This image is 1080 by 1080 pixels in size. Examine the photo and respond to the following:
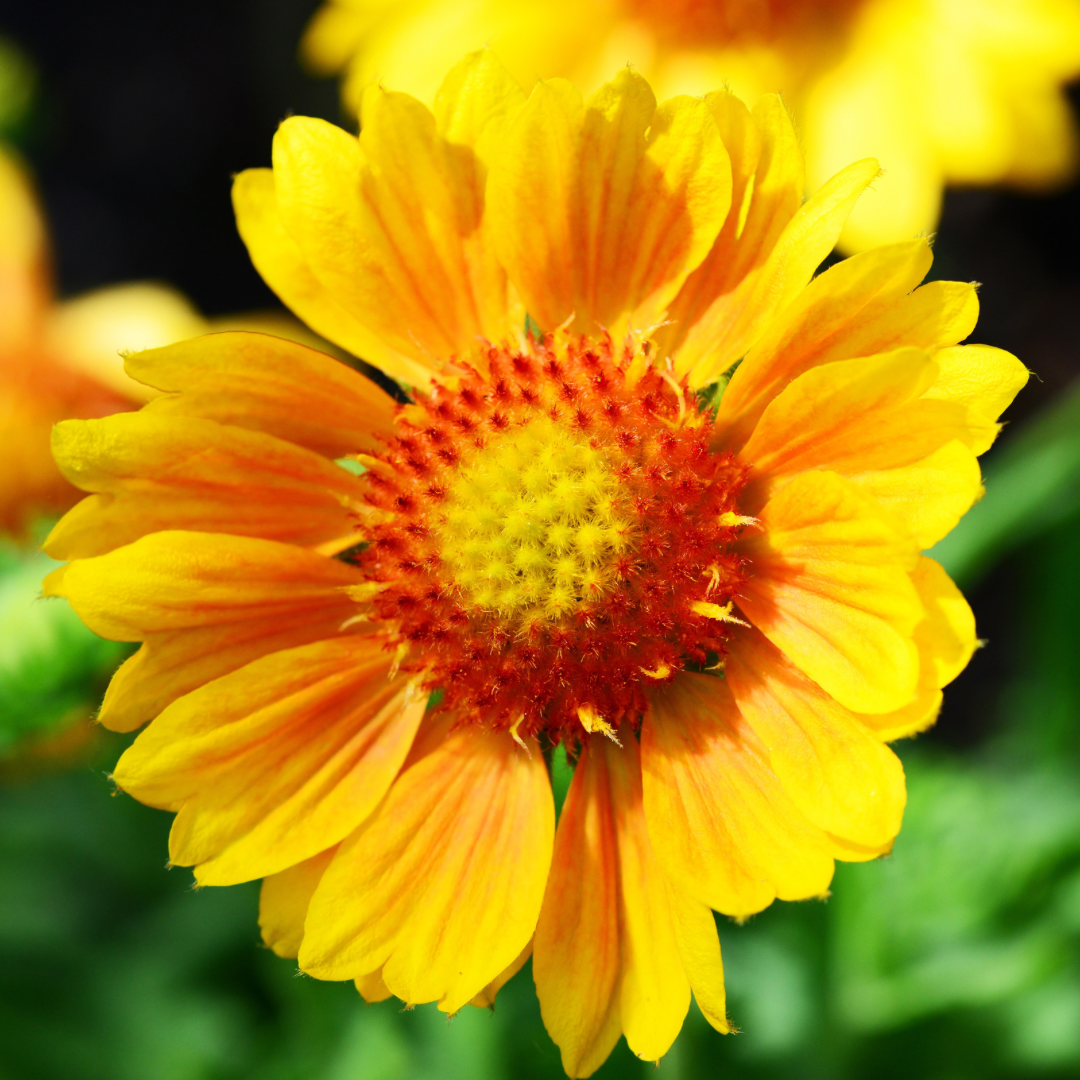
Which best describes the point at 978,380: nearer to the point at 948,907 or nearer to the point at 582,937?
the point at 582,937

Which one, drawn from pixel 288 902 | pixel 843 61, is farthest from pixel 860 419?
pixel 843 61

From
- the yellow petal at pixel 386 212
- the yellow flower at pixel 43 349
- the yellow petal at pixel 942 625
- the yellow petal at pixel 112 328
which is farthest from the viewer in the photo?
the yellow petal at pixel 112 328

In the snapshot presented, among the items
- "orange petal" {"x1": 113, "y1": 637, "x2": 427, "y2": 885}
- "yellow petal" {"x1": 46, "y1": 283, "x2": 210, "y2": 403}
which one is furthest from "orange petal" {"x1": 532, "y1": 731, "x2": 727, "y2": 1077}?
"yellow petal" {"x1": 46, "y1": 283, "x2": 210, "y2": 403}

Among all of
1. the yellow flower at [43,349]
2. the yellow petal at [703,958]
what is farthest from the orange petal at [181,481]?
the yellow flower at [43,349]

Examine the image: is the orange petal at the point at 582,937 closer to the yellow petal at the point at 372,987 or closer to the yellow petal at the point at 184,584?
the yellow petal at the point at 372,987

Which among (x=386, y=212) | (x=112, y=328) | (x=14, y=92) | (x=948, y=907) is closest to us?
(x=386, y=212)

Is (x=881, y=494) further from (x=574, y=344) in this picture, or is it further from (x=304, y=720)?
(x=304, y=720)

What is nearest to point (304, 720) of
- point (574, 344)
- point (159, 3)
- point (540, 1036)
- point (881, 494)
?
point (574, 344)
